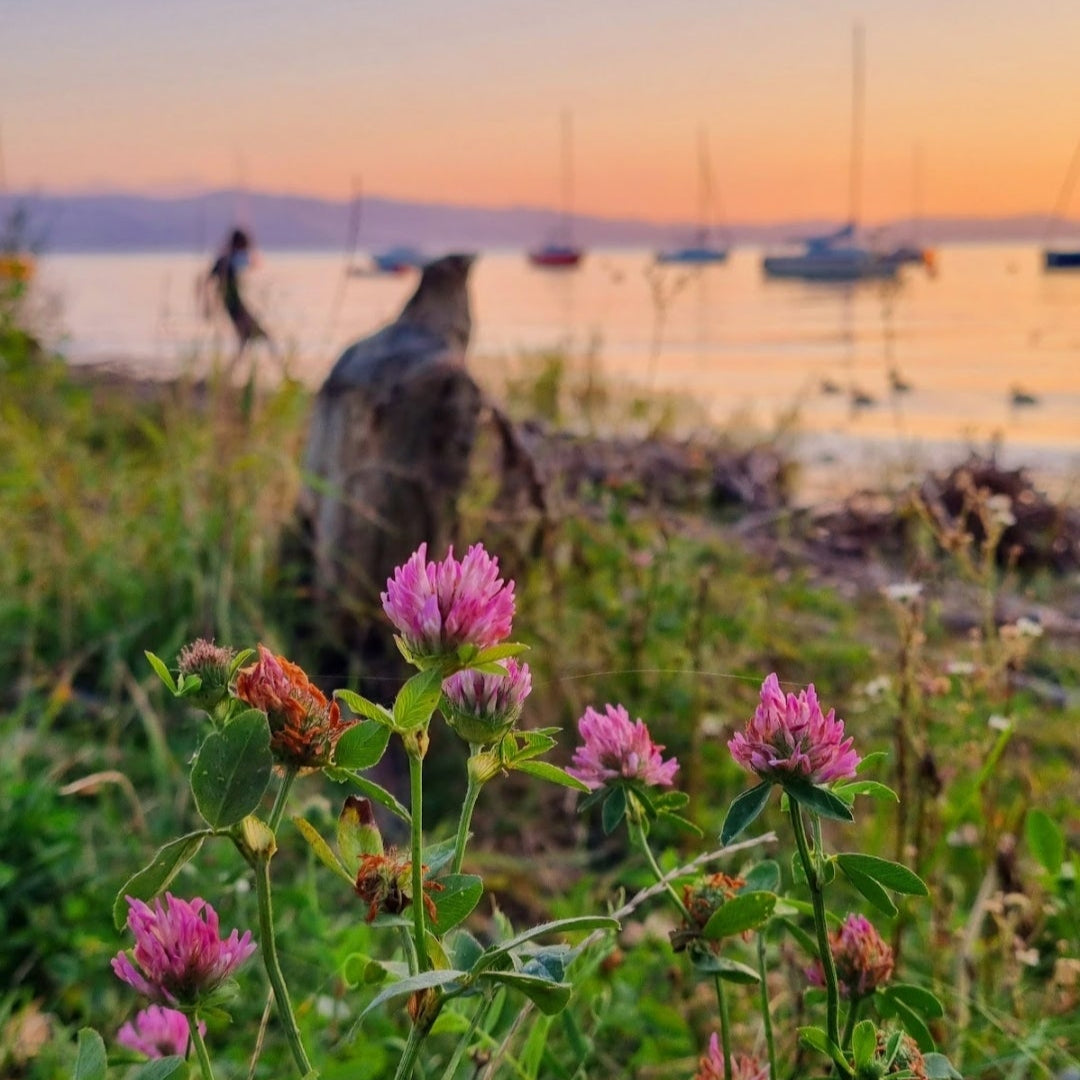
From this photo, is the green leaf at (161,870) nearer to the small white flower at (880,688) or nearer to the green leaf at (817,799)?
the green leaf at (817,799)

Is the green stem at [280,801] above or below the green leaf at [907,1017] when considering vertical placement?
above

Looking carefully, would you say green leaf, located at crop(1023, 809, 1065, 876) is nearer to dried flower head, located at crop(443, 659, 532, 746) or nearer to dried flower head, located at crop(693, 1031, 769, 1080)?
dried flower head, located at crop(693, 1031, 769, 1080)

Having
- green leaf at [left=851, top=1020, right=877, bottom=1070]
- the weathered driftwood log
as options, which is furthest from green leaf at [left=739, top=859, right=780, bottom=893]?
the weathered driftwood log

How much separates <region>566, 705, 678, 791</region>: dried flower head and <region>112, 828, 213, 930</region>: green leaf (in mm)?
213

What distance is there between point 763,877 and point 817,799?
225 millimetres

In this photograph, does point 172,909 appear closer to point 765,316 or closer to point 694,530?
point 694,530

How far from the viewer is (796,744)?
55 cm

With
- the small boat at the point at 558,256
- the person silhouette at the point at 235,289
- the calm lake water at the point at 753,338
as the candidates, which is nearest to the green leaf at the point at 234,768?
the calm lake water at the point at 753,338

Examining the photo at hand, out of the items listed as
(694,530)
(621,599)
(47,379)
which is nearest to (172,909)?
(621,599)

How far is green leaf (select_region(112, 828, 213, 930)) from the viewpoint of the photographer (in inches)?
20.2

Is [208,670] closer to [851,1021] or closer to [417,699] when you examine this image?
[417,699]

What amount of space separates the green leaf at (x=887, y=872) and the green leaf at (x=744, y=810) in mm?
44

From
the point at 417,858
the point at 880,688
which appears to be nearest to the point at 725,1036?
the point at 417,858

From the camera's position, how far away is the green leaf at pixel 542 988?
0.49 metres
